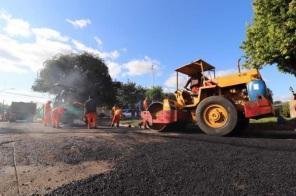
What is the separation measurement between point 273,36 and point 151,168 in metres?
12.5

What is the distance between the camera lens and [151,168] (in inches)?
257

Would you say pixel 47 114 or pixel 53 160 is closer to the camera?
pixel 53 160

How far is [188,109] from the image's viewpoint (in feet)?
41.2

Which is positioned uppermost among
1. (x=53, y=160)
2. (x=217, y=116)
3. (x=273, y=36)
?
(x=273, y=36)

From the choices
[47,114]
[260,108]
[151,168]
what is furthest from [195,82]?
[47,114]

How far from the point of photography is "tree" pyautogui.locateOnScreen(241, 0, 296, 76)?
16.4 m

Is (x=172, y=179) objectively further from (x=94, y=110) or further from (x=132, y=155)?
(x=94, y=110)

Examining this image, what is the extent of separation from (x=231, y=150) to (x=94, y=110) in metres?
9.47

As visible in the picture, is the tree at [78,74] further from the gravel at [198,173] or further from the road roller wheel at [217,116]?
the gravel at [198,173]

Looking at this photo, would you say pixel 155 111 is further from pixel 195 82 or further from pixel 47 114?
pixel 47 114

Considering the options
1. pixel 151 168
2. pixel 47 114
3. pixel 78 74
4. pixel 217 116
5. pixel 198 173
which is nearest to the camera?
pixel 198 173

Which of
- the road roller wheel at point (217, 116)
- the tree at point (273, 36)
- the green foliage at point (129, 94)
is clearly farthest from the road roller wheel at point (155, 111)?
the green foliage at point (129, 94)

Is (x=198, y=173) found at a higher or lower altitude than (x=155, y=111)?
lower

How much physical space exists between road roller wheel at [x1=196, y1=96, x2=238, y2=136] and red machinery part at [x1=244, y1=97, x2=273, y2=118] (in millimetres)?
432
